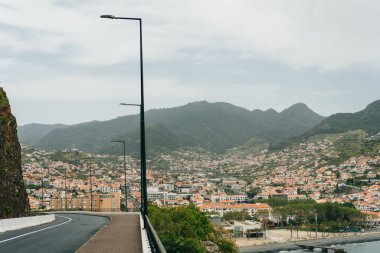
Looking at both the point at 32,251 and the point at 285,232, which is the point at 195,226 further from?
the point at 285,232

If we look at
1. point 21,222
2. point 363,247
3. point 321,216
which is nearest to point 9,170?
point 21,222

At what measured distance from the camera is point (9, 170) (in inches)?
2109

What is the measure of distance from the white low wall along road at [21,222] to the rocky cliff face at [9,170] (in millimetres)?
5362

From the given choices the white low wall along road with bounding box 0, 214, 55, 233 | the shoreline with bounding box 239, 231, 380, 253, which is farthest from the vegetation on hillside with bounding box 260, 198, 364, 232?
the white low wall along road with bounding box 0, 214, 55, 233

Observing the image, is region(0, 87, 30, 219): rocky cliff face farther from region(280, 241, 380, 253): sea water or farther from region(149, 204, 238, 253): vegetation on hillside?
region(280, 241, 380, 253): sea water

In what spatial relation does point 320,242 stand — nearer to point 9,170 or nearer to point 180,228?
point 180,228

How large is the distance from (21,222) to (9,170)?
18600 mm

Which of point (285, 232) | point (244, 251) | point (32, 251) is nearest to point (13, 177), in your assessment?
point (32, 251)

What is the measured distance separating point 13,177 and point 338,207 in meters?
133

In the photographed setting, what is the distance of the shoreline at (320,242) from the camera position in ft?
414

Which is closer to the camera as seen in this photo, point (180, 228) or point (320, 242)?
point (180, 228)

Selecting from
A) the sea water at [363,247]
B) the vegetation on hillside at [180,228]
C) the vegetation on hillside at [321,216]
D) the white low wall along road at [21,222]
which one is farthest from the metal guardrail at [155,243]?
the vegetation on hillside at [321,216]

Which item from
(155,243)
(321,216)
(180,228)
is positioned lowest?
(321,216)

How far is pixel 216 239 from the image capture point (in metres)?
84.6
